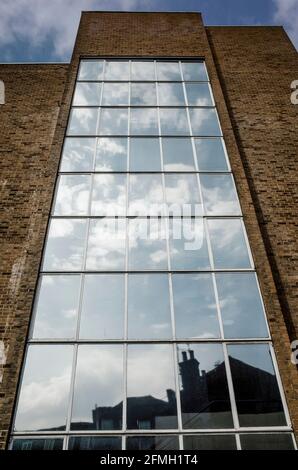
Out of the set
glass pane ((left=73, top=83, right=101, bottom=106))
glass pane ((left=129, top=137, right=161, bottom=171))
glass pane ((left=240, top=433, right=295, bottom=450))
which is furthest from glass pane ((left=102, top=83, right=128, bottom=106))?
glass pane ((left=240, top=433, right=295, bottom=450))

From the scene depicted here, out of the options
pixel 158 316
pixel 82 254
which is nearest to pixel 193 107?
pixel 82 254

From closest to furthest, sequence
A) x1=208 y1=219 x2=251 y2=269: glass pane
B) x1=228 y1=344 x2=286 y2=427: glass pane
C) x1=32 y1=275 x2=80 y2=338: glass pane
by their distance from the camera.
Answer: x1=228 y1=344 x2=286 y2=427: glass pane → x1=32 y1=275 x2=80 y2=338: glass pane → x1=208 y1=219 x2=251 y2=269: glass pane

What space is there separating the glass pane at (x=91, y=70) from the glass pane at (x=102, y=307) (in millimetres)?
6974

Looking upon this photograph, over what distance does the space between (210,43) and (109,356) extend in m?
11.3

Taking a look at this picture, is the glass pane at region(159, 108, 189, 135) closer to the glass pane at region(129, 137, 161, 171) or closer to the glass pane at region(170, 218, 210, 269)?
the glass pane at region(129, 137, 161, 171)

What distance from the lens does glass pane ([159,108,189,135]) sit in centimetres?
888

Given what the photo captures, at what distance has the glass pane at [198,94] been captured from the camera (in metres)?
9.62

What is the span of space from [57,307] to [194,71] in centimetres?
853

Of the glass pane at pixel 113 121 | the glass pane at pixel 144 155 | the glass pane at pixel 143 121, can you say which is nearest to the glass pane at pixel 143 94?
the glass pane at pixel 143 121

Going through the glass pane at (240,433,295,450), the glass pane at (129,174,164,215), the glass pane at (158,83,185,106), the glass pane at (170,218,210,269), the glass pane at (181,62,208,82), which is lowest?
the glass pane at (240,433,295,450)

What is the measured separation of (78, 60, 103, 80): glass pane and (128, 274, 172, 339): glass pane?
23.3 feet

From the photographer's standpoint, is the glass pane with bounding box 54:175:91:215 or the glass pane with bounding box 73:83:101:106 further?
the glass pane with bounding box 73:83:101:106
